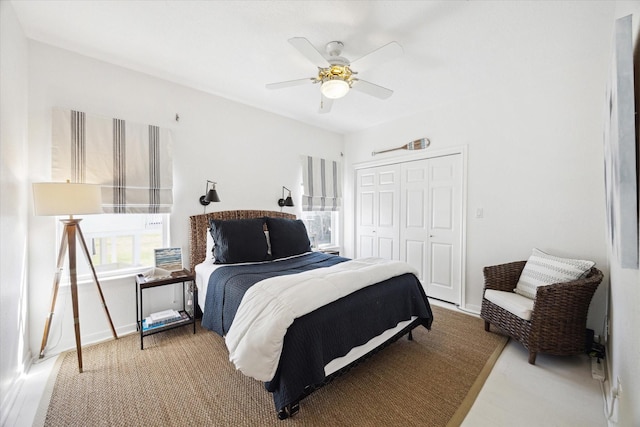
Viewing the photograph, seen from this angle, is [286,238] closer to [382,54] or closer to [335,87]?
[335,87]

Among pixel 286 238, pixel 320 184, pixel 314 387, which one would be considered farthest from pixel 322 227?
pixel 314 387

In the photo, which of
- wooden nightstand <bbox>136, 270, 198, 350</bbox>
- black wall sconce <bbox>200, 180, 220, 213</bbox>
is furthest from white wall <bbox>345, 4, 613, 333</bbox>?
wooden nightstand <bbox>136, 270, 198, 350</bbox>

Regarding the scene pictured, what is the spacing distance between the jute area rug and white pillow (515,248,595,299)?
22.4 inches

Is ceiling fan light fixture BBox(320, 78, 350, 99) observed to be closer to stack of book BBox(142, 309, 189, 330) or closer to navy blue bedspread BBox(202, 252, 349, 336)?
navy blue bedspread BBox(202, 252, 349, 336)

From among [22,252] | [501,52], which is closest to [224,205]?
[22,252]

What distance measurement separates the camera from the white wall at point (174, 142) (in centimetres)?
221

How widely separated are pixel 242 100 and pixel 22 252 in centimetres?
257

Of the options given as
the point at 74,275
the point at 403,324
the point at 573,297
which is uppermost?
the point at 74,275

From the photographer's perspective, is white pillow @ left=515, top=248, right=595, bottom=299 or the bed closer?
the bed

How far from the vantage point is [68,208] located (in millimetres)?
1918

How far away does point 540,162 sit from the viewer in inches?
107

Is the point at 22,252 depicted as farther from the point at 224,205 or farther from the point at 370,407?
the point at 370,407

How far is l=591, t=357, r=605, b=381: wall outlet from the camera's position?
1953mm

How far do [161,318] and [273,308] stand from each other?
162cm
